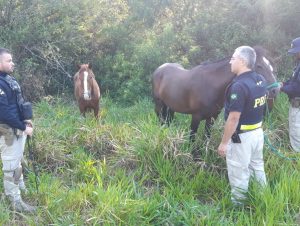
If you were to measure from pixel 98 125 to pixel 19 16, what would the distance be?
460cm

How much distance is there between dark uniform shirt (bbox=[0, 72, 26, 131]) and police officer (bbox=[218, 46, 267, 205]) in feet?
7.53

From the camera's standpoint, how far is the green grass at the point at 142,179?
403cm

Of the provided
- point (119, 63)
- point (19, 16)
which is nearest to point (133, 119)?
point (119, 63)

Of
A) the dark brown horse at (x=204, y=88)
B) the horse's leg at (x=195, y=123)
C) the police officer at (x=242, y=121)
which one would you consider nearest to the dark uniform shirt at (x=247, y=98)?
the police officer at (x=242, y=121)

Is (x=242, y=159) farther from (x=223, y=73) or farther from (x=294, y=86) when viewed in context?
(x=294, y=86)

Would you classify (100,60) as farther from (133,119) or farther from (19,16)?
(133,119)

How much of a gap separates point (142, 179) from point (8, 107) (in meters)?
1.88

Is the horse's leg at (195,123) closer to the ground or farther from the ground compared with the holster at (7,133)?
closer to the ground

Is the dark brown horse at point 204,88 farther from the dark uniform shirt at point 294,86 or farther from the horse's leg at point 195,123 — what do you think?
the dark uniform shirt at point 294,86

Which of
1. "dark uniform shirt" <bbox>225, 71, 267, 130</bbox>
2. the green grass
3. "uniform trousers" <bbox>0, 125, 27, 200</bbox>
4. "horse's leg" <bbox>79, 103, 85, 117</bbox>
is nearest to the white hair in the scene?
"dark uniform shirt" <bbox>225, 71, 267, 130</bbox>

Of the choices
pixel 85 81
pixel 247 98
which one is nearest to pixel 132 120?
pixel 85 81

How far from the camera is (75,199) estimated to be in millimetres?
Answer: 4281

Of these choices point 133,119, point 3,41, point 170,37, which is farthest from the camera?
point 170,37

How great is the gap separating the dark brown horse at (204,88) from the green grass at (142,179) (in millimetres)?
290
